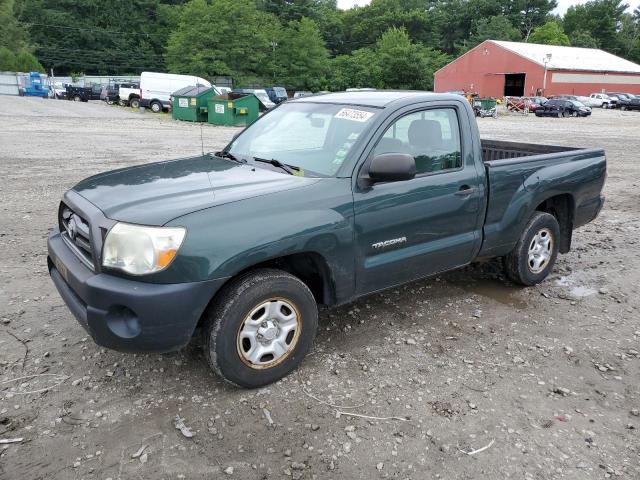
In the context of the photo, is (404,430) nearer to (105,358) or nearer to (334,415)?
(334,415)

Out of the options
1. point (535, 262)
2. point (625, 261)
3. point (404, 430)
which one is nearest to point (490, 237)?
point (535, 262)

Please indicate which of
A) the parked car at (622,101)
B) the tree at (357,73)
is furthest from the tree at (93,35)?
the parked car at (622,101)

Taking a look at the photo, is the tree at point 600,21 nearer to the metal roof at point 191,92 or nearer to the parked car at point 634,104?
the parked car at point 634,104

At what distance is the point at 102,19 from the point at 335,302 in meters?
93.0

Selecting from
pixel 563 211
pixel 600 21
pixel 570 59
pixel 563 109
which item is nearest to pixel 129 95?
pixel 563 109

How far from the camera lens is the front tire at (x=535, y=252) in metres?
4.91

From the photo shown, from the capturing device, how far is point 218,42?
194ft

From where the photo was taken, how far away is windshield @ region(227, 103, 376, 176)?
3.77 meters

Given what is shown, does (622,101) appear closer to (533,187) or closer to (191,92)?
(191,92)

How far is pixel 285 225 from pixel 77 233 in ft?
4.34

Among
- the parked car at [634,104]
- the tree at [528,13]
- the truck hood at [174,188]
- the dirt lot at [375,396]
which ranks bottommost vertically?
the dirt lot at [375,396]

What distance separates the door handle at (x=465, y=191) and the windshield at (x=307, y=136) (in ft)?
3.03

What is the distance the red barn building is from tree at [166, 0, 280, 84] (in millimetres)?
23071

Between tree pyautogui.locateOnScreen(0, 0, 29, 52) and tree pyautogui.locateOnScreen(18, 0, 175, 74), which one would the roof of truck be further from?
tree pyautogui.locateOnScreen(18, 0, 175, 74)
